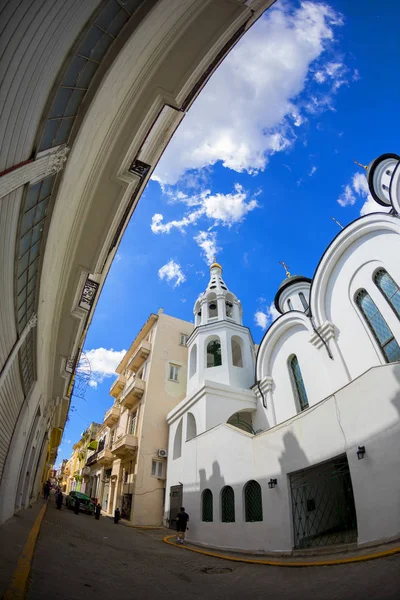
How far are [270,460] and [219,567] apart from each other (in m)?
3.41

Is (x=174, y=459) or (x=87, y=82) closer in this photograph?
(x=87, y=82)

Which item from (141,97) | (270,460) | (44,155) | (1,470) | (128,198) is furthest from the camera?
(270,460)

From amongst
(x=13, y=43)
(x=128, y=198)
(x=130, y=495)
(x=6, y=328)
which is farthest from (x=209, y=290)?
(x=13, y=43)

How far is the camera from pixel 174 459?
16891mm

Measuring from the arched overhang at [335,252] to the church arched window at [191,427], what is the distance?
27.9 feet

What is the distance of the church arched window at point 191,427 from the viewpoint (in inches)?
646

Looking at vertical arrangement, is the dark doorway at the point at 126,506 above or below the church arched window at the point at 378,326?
below

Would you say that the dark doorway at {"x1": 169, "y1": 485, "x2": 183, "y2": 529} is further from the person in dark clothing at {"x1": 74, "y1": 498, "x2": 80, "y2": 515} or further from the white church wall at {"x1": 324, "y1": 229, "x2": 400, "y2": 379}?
the white church wall at {"x1": 324, "y1": 229, "x2": 400, "y2": 379}

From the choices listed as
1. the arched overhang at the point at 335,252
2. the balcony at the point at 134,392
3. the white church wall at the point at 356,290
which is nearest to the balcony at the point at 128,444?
the balcony at the point at 134,392

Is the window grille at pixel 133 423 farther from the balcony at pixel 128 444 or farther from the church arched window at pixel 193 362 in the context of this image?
the church arched window at pixel 193 362

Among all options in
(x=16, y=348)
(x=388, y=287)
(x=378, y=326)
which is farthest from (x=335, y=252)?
(x=16, y=348)

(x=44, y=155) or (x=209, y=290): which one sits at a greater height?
(x=209, y=290)

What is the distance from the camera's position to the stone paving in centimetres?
396

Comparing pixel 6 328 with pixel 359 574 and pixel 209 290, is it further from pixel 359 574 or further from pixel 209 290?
pixel 209 290
